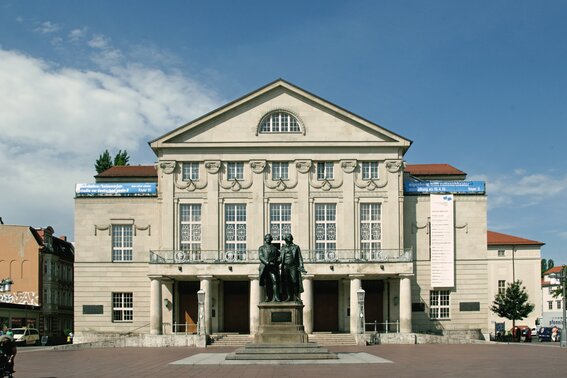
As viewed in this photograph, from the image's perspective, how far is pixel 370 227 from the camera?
5875 centimetres

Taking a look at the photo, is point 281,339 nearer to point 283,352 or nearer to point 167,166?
point 283,352

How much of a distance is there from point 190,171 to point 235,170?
3.24m

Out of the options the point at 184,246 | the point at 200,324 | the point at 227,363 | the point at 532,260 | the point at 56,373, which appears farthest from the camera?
the point at 532,260

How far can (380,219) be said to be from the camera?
193 ft

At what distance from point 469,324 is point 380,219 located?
986cm

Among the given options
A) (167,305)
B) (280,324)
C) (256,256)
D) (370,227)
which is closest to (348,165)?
(370,227)

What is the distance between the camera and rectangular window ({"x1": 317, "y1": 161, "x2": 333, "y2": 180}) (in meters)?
59.3

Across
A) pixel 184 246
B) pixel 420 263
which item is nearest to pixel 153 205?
pixel 184 246

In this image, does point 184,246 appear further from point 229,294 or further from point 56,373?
point 56,373

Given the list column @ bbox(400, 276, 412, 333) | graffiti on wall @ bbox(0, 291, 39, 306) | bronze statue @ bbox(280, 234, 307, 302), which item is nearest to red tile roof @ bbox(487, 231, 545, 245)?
column @ bbox(400, 276, 412, 333)

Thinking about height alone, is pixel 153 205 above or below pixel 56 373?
above

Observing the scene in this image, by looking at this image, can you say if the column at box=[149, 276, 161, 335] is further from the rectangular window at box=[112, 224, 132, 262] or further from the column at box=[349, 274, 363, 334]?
the column at box=[349, 274, 363, 334]

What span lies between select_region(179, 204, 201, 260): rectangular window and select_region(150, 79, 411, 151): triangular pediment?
457cm

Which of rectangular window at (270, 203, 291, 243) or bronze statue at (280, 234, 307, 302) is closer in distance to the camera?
bronze statue at (280, 234, 307, 302)
